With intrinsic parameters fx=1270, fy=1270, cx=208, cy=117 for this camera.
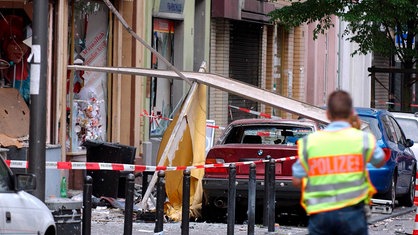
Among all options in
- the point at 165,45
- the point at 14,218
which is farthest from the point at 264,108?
the point at 14,218

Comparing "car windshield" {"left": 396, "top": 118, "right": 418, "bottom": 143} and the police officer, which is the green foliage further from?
the police officer

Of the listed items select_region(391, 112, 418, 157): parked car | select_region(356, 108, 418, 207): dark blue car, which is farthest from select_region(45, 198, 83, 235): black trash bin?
select_region(391, 112, 418, 157): parked car

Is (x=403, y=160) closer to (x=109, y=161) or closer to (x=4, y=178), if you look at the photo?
(x=109, y=161)

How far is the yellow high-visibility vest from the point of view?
8.29 meters

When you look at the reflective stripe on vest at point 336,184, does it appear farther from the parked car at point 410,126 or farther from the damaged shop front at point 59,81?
the parked car at point 410,126

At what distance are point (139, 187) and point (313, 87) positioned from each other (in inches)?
613

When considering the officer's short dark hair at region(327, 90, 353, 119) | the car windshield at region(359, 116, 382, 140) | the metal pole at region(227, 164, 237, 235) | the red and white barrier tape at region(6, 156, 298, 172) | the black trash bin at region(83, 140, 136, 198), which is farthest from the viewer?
the car windshield at region(359, 116, 382, 140)

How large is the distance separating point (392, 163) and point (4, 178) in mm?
11027

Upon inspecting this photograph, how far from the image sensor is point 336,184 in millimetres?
8312

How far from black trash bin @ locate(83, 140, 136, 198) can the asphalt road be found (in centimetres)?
72

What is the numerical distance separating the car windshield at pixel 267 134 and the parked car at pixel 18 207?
7.62 m

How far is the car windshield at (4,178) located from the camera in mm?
9667

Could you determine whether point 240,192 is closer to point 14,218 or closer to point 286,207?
point 286,207

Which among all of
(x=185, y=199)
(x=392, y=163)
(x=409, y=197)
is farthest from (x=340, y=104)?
(x=409, y=197)
